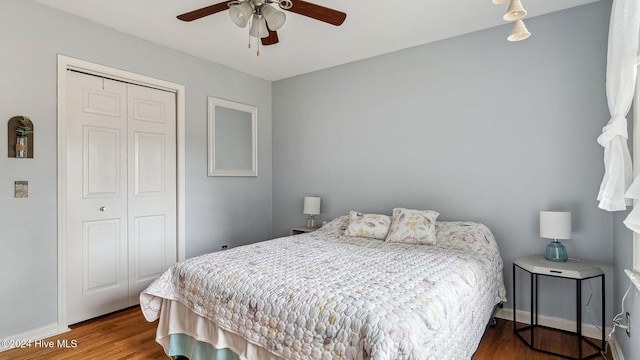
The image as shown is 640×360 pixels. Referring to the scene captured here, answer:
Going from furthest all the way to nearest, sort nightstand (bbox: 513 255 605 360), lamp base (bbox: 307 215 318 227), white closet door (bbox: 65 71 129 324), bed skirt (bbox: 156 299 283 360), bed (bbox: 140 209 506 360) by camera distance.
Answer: lamp base (bbox: 307 215 318 227), white closet door (bbox: 65 71 129 324), nightstand (bbox: 513 255 605 360), bed skirt (bbox: 156 299 283 360), bed (bbox: 140 209 506 360)

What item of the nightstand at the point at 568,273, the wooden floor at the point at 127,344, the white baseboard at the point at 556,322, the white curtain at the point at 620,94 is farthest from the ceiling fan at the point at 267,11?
the white baseboard at the point at 556,322

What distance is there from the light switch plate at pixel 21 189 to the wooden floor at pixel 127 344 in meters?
1.10

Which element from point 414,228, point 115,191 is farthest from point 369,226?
point 115,191

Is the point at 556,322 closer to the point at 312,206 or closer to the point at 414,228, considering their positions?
the point at 414,228

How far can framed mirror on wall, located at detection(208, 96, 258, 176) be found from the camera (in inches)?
152

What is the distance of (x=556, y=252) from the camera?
2486mm

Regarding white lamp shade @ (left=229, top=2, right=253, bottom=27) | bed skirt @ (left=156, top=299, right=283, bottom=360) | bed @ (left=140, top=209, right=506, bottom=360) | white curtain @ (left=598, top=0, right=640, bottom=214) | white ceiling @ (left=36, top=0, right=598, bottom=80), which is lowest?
bed skirt @ (left=156, top=299, right=283, bottom=360)

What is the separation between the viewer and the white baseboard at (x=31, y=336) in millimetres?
2396

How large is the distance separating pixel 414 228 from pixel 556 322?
1.31m

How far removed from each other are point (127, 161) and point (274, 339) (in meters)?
2.40

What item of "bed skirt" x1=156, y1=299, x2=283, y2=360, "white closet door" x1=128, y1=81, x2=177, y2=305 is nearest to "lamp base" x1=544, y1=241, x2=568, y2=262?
"bed skirt" x1=156, y1=299, x2=283, y2=360

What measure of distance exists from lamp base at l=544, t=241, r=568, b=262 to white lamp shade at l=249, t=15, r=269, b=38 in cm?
265

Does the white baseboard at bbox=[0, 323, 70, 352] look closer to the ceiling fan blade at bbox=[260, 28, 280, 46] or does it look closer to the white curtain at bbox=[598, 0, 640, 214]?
the ceiling fan blade at bbox=[260, 28, 280, 46]

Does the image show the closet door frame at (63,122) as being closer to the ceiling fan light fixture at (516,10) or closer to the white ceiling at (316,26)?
the white ceiling at (316,26)
